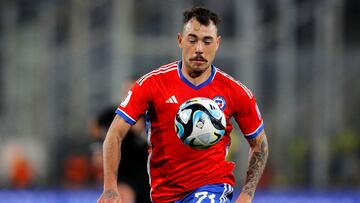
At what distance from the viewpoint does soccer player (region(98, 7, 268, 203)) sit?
554 cm

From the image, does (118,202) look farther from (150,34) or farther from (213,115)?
(150,34)

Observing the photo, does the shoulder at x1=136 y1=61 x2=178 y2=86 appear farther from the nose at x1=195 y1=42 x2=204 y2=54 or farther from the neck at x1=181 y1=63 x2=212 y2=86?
the nose at x1=195 y1=42 x2=204 y2=54

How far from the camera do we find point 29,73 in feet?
45.3

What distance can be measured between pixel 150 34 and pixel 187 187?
8.48 m

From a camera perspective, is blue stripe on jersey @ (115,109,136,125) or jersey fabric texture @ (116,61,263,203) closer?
blue stripe on jersey @ (115,109,136,125)

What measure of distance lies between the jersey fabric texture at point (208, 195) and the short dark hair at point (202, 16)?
3.48 ft

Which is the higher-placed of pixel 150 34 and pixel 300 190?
pixel 150 34

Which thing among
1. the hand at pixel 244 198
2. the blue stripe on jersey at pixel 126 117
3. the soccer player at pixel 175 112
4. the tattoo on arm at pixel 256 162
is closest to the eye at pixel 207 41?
the soccer player at pixel 175 112

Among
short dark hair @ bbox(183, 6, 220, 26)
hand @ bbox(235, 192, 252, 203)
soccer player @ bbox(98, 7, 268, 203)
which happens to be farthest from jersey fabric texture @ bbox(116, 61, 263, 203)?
short dark hair @ bbox(183, 6, 220, 26)

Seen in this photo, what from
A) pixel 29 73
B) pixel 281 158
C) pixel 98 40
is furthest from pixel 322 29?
pixel 29 73

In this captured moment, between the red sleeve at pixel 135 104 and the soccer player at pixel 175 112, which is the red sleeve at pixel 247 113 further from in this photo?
the red sleeve at pixel 135 104

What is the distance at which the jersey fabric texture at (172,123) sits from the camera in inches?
221

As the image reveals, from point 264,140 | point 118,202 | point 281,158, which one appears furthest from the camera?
point 281,158

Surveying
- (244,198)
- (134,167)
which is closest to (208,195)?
(244,198)
